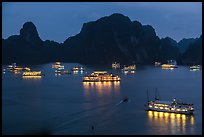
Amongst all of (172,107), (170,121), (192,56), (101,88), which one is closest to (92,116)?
(170,121)

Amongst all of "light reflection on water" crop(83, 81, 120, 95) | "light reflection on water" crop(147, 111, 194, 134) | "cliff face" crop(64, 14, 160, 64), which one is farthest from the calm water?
"cliff face" crop(64, 14, 160, 64)

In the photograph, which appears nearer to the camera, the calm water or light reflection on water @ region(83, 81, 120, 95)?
the calm water

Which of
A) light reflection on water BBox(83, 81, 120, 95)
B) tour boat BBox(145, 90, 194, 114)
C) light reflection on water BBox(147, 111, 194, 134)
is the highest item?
light reflection on water BBox(83, 81, 120, 95)

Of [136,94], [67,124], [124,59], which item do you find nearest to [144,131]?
[67,124]

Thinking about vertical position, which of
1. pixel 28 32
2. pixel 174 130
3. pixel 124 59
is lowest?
pixel 174 130

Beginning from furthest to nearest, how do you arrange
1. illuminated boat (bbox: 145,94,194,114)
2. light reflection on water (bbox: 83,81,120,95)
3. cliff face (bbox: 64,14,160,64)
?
cliff face (bbox: 64,14,160,64) → light reflection on water (bbox: 83,81,120,95) → illuminated boat (bbox: 145,94,194,114)

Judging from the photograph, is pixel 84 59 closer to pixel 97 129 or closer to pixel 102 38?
pixel 102 38

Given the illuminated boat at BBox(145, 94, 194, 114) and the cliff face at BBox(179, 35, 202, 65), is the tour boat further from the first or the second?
the cliff face at BBox(179, 35, 202, 65)
